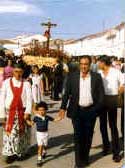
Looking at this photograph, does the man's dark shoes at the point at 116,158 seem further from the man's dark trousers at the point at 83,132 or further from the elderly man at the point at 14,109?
the elderly man at the point at 14,109

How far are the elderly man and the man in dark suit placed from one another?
2.20 feet

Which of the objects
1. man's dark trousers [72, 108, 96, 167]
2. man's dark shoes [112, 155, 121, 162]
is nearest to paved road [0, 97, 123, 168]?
man's dark shoes [112, 155, 121, 162]

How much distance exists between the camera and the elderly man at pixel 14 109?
930 centimetres

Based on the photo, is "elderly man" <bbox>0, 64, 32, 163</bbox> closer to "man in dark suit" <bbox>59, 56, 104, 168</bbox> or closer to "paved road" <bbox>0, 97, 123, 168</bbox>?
"paved road" <bbox>0, 97, 123, 168</bbox>

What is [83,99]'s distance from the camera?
29.3 ft

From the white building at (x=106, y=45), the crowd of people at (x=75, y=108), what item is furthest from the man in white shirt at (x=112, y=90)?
the white building at (x=106, y=45)

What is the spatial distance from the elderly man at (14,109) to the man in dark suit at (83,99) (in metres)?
0.67

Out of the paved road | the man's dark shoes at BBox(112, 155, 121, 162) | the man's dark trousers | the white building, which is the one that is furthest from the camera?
the white building

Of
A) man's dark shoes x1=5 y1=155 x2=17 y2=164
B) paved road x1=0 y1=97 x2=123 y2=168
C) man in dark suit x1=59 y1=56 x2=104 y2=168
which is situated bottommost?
paved road x1=0 y1=97 x2=123 y2=168

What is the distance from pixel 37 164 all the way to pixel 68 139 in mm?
2691

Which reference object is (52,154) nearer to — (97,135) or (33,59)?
(97,135)

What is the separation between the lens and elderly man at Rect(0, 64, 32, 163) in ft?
30.5

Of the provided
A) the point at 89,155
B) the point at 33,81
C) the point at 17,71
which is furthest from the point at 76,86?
the point at 33,81

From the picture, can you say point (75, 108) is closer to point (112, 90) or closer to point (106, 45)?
point (112, 90)
